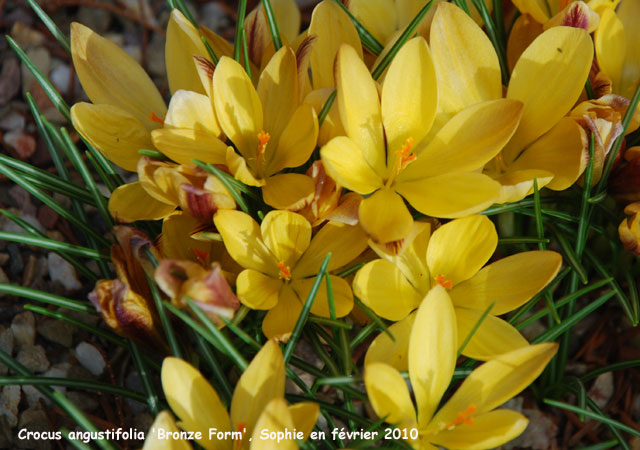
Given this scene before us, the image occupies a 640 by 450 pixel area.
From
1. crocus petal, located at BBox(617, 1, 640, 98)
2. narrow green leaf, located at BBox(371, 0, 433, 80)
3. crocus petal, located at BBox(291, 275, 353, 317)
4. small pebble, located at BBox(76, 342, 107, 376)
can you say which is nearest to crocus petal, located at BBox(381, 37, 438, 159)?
narrow green leaf, located at BBox(371, 0, 433, 80)

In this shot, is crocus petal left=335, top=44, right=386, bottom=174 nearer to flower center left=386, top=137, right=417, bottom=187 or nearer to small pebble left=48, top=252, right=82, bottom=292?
flower center left=386, top=137, right=417, bottom=187

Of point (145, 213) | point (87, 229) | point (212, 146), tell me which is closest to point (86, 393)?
point (87, 229)

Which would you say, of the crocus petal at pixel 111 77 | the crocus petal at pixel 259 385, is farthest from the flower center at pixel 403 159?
the crocus petal at pixel 111 77

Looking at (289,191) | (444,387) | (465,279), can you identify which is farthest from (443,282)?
(289,191)

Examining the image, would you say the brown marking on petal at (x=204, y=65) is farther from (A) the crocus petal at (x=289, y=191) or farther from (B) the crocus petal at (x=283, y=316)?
(B) the crocus petal at (x=283, y=316)

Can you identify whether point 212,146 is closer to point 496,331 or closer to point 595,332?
point 496,331

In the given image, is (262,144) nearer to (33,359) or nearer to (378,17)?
(378,17)
